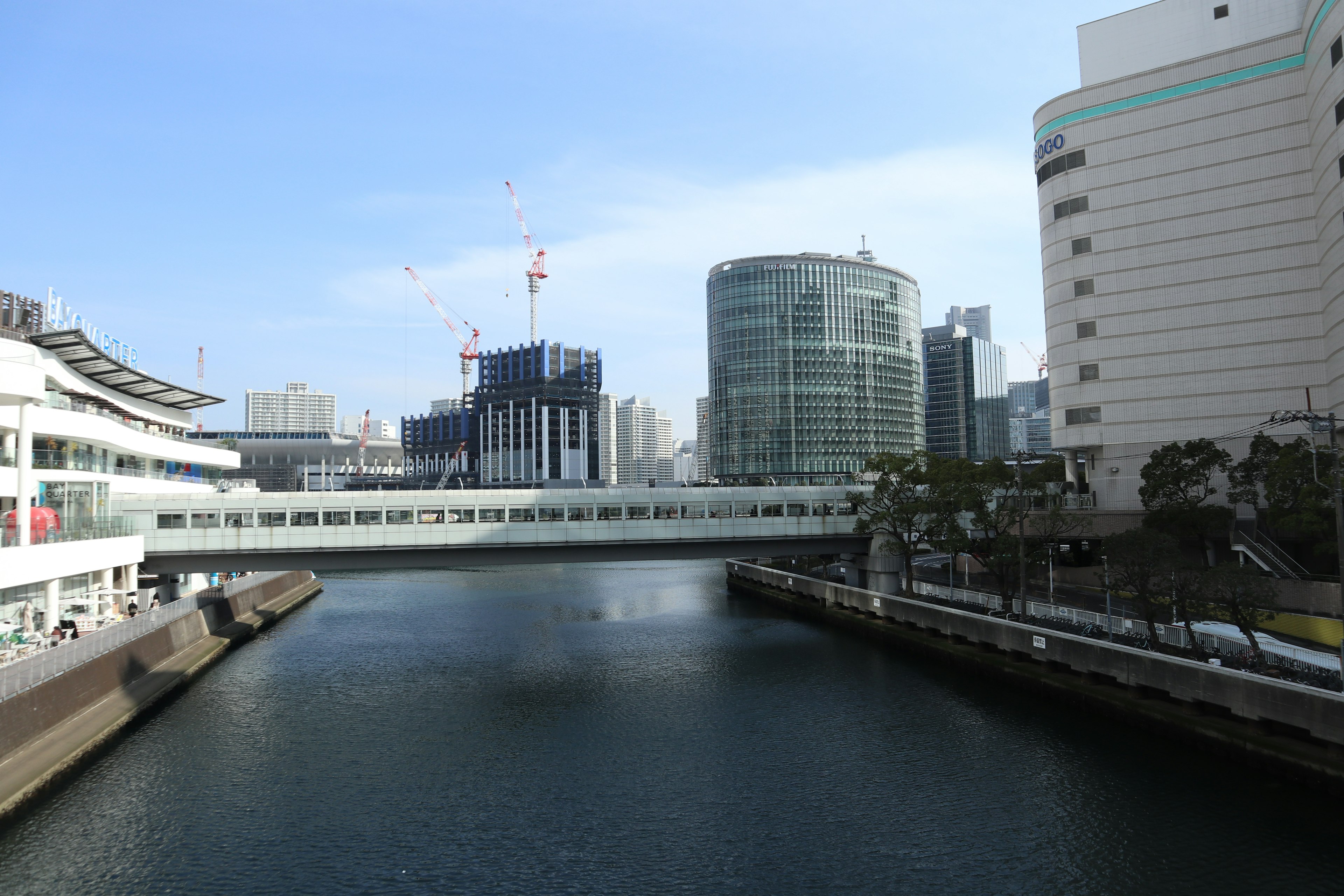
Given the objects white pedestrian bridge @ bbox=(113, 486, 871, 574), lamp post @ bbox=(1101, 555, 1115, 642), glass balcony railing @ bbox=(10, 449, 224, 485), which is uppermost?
glass balcony railing @ bbox=(10, 449, 224, 485)

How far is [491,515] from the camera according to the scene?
6034cm

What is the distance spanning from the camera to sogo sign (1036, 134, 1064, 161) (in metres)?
80.4

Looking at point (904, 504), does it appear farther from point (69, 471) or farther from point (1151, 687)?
point (69, 471)

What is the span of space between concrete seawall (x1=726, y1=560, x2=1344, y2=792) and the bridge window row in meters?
13.3

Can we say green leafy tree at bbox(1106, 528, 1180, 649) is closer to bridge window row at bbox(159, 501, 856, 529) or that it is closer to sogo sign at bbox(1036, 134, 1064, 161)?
bridge window row at bbox(159, 501, 856, 529)

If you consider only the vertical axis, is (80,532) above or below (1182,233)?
below

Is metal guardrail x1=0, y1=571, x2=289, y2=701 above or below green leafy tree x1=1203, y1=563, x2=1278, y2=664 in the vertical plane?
below

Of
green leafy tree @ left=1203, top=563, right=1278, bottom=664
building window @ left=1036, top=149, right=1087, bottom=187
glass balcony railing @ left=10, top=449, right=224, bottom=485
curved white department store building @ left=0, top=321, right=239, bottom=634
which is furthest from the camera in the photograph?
building window @ left=1036, top=149, right=1087, bottom=187

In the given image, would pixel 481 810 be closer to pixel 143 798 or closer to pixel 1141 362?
pixel 143 798

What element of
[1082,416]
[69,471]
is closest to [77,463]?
[69,471]

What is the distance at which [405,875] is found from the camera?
25.8 m

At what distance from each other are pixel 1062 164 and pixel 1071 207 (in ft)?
13.9

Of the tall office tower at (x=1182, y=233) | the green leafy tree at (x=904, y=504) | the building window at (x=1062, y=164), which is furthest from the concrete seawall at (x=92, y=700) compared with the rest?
the building window at (x=1062, y=164)

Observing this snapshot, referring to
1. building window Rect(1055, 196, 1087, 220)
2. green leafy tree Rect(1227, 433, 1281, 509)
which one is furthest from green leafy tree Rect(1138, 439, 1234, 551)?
building window Rect(1055, 196, 1087, 220)
